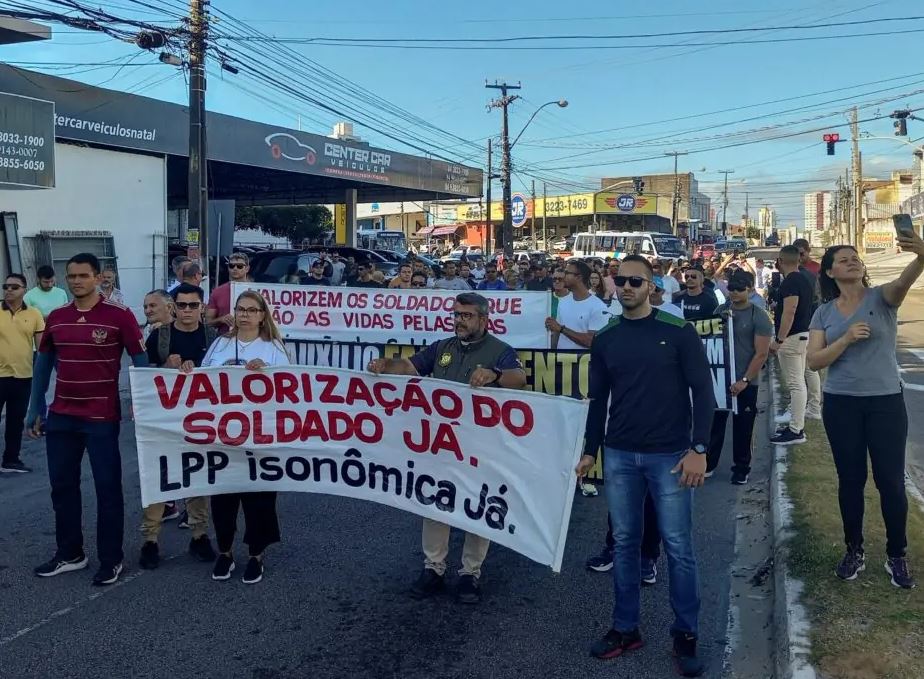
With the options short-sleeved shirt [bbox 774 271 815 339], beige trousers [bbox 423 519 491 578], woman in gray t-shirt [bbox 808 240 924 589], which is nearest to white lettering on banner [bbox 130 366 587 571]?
beige trousers [bbox 423 519 491 578]

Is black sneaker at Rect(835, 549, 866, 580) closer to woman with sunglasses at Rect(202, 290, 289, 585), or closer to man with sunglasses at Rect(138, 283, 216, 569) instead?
woman with sunglasses at Rect(202, 290, 289, 585)

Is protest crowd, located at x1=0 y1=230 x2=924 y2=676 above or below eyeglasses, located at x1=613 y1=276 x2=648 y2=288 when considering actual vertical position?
below

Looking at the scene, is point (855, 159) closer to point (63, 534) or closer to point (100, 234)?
point (100, 234)

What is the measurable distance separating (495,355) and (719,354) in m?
3.48

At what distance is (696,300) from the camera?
8.46m

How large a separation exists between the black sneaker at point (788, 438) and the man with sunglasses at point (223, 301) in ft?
17.6

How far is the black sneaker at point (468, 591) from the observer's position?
491 cm

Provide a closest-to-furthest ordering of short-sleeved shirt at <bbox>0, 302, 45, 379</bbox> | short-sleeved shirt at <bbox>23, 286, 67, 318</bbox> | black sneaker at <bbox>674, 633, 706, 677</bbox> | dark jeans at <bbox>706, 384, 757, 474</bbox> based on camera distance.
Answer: black sneaker at <bbox>674, 633, 706, 677</bbox> → dark jeans at <bbox>706, 384, 757, 474</bbox> → short-sleeved shirt at <bbox>0, 302, 45, 379</bbox> → short-sleeved shirt at <bbox>23, 286, 67, 318</bbox>

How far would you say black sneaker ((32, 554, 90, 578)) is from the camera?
17.5ft

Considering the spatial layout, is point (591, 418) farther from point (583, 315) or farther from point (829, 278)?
point (583, 315)

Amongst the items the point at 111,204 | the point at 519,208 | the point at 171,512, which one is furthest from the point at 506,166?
the point at 171,512

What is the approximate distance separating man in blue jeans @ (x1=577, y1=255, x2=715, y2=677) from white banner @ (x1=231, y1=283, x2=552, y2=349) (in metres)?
5.26

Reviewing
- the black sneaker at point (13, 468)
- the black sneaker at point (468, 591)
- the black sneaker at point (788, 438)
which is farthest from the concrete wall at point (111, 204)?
the black sneaker at point (468, 591)

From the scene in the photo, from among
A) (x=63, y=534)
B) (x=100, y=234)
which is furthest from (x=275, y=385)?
(x=100, y=234)
